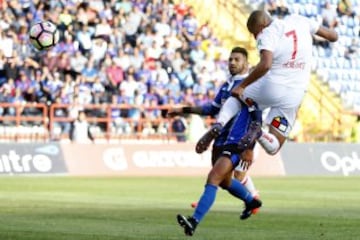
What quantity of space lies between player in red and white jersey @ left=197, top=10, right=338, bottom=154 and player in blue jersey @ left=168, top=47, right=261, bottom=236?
0.16m

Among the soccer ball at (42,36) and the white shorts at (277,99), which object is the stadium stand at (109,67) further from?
the white shorts at (277,99)

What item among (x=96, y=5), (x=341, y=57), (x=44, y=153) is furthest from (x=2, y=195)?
(x=341, y=57)

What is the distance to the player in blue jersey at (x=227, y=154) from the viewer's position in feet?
37.3

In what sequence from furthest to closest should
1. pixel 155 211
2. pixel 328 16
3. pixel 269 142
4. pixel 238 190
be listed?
pixel 328 16 → pixel 155 211 → pixel 238 190 → pixel 269 142

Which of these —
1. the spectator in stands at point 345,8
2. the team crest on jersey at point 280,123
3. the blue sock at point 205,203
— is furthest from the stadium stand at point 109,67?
the blue sock at point 205,203

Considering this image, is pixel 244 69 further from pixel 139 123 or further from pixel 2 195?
pixel 139 123

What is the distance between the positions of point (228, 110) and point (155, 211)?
2.94 m

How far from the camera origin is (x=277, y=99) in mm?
12445

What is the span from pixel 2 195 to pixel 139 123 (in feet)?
38.7

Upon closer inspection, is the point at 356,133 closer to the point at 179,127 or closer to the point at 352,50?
the point at 179,127

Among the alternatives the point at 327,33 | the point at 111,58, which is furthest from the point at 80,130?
the point at 327,33

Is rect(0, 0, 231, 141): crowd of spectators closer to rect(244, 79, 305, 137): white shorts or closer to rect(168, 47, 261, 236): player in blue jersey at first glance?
rect(168, 47, 261, 236): player in blue jersey

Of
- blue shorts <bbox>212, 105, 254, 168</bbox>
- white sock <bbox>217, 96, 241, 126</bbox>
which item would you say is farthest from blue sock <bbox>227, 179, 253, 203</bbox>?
white sock <bbox>217, 96, 241, 126</bbox>

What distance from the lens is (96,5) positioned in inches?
1266
